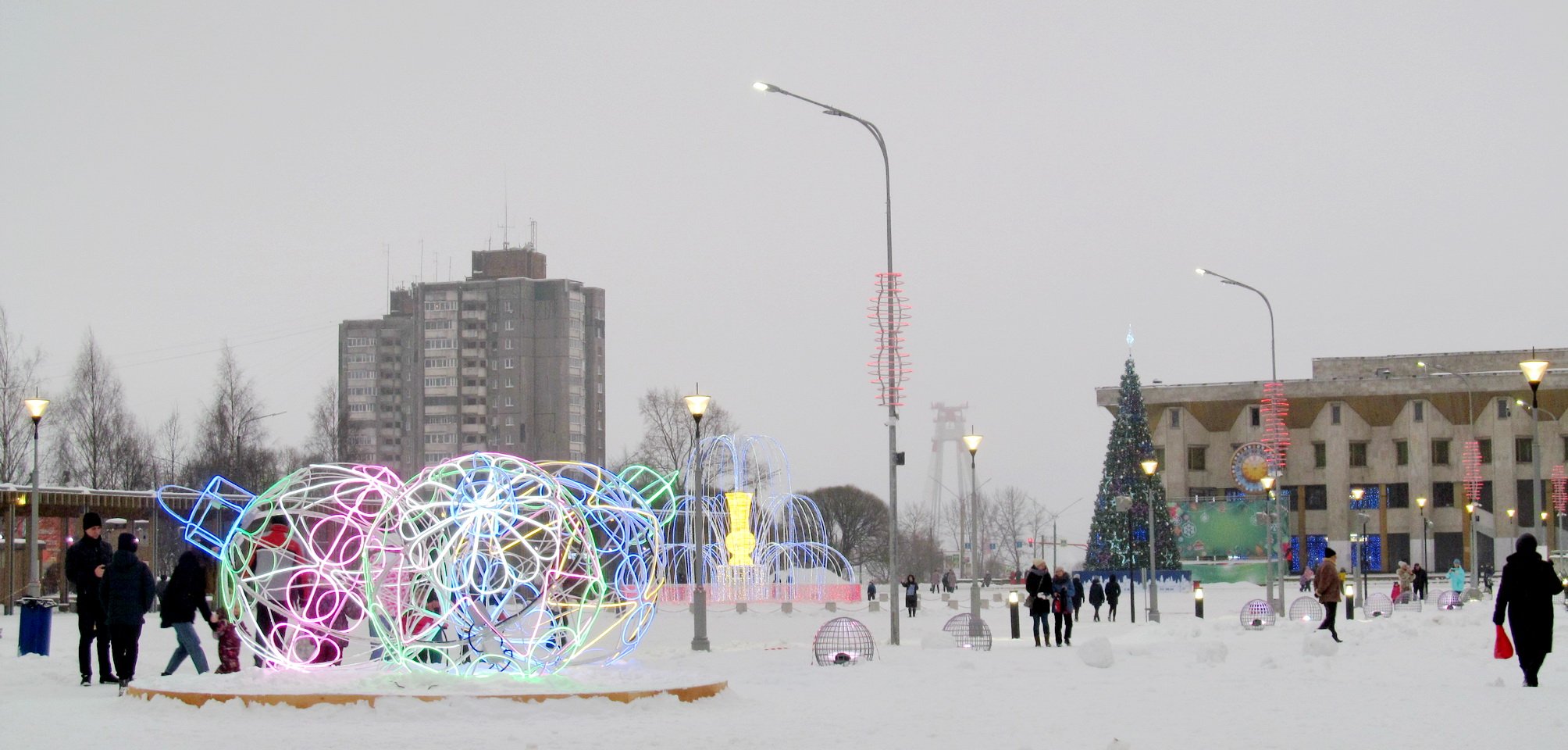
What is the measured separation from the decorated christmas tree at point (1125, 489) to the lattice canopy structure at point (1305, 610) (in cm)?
3053

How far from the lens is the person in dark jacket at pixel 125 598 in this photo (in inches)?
617

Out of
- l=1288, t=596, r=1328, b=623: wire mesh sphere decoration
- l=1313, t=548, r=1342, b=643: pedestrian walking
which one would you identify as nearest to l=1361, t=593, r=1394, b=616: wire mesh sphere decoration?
l=1288, t=596, r=1328, b=623: wire mesh sphere decoration

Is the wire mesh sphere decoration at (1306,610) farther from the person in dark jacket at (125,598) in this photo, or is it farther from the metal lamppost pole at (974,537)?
the person in dark jacket at (125,598)

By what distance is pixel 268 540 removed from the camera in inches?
629

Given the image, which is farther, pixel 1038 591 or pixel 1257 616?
pixel 1257 616

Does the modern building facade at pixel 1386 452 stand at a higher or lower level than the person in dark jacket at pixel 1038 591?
higher

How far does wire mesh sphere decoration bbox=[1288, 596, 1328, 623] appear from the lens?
111 feet

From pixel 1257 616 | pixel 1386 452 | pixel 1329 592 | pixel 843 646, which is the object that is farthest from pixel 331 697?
pixel 1386 452

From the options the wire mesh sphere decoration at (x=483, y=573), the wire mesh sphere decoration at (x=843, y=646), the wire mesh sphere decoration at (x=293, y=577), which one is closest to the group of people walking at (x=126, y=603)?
the wire mesh sphere decoration at (x=293, y=577)

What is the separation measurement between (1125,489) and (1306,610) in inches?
1273

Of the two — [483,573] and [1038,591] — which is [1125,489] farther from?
[483,573]

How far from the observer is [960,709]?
15.3 meters

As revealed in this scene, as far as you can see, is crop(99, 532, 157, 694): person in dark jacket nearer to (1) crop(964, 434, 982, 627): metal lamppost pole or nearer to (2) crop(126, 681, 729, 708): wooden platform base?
(2) crop(126, 681, 729, 708): wooden platform base

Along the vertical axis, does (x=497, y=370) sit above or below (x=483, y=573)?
above
